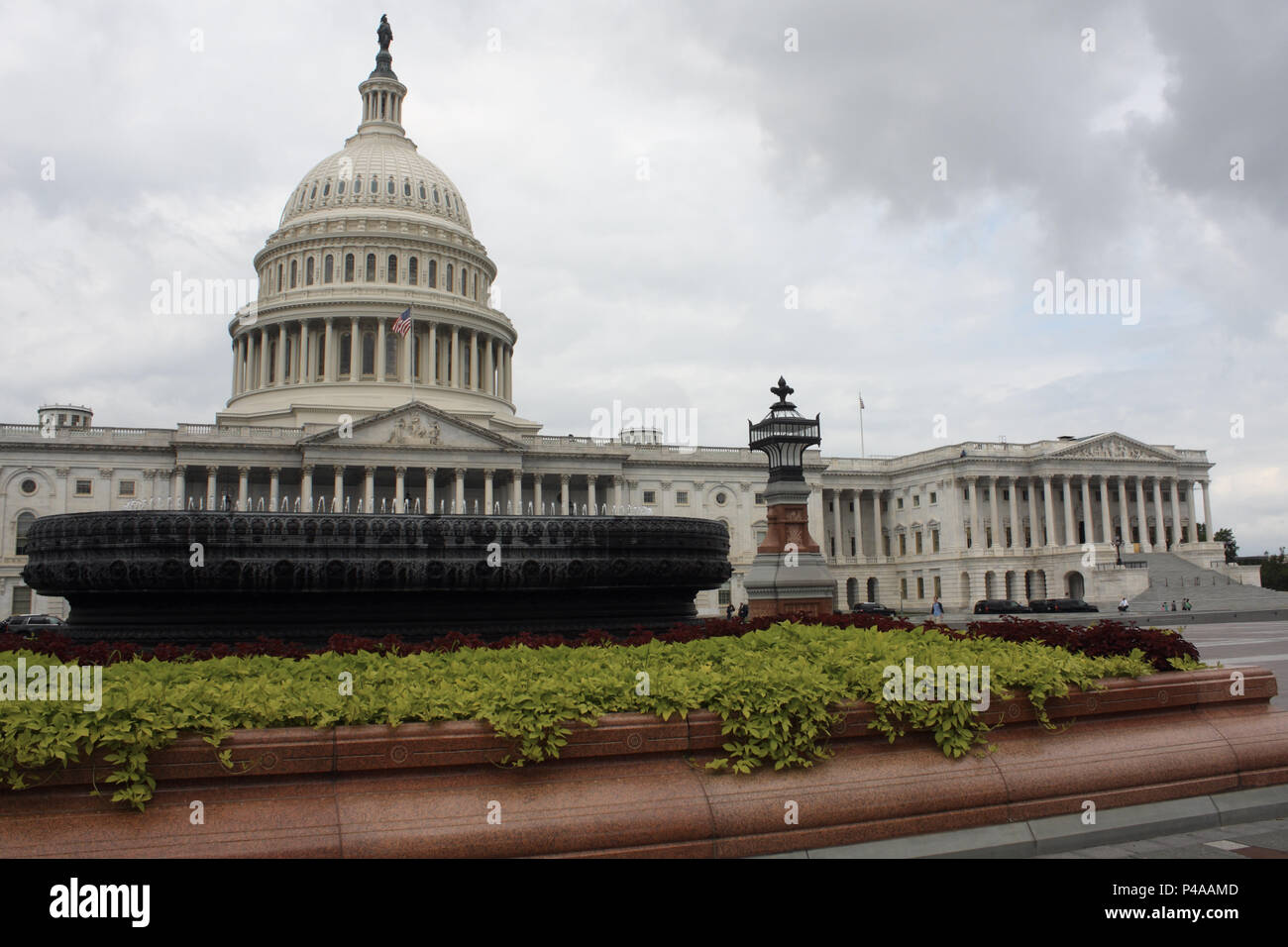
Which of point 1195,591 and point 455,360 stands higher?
point 455,360

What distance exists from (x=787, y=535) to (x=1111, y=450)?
230ft

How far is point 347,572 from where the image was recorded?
1101 centimetres

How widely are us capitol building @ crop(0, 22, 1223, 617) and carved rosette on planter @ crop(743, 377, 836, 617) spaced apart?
41857 mm

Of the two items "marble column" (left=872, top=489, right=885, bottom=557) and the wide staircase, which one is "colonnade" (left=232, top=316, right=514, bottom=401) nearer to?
"marble column" (left=872, top=489, right=885, bottom=557)

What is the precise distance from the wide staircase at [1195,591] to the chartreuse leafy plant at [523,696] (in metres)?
61.3

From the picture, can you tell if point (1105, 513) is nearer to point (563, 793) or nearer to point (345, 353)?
point (345, 353)

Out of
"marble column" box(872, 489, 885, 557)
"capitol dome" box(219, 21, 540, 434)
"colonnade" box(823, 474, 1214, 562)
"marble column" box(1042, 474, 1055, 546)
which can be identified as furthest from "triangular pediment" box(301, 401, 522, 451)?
"marble column" box(1042, 474, 1055, 546)

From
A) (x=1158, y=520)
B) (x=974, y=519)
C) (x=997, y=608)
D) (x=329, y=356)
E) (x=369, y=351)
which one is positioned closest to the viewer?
(x=997, y=608)

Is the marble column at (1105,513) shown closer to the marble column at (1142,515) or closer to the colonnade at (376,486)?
the marble column at (1142,515)

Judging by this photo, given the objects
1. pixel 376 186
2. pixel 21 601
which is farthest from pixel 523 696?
pixel 376 186

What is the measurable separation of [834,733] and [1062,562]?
84.4m

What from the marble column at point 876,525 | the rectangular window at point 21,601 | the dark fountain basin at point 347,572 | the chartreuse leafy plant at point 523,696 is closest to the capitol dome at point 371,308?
the rectangular window at point 21,601
